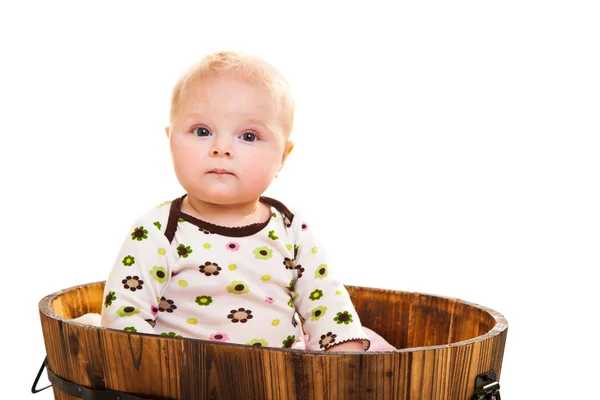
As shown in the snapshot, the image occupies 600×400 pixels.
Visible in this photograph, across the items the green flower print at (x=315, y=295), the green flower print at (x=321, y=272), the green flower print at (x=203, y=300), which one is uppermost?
the green flower print at (x=321, y=272)

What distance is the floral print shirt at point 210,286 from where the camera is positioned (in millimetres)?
1987

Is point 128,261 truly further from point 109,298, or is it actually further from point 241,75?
point 241,75

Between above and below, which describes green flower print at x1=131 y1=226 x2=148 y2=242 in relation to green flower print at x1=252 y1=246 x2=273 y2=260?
above

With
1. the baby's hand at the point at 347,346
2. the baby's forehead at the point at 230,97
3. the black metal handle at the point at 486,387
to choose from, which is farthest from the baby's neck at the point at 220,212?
the black metal handle at the point at 486,387

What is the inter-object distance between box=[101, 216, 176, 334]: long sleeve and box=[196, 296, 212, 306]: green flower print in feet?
0.24

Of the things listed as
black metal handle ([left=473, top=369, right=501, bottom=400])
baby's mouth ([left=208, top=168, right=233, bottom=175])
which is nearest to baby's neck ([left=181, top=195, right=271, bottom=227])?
baby's mouth ([left=208, top=168, right=233, bottom=175])

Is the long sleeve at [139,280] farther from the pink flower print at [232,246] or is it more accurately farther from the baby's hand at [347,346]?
the baby's hand at [347,346]

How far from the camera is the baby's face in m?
1.98

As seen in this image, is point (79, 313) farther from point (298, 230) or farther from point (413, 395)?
point (413, 395)

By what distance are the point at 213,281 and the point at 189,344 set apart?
0.28 m

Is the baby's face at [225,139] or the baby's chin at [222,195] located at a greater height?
the baby's face at [225,139]

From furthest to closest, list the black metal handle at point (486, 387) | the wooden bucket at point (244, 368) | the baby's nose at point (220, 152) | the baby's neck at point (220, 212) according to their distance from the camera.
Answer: the baby's neck at point (220, 212) → the baby's nose at point (220, 152) → the black metal handle at point (486, 387) → the wooden bucket at point (244, 368)

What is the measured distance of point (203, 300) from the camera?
80.0 inches

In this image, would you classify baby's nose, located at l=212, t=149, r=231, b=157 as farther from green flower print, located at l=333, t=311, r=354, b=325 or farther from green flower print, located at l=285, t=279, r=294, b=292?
green flower print, located at l=333, t=311, r=354, b=325
